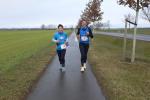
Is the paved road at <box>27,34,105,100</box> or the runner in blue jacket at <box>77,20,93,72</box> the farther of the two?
the runner in blue jacket at <box>77,20,93,72</box>

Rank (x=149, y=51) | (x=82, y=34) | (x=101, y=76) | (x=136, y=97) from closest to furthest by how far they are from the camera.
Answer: (x=136, y=97)
(x=101, y=76)
(x=82, y=34)
(x=149, y=51)

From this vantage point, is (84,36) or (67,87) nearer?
(67,87)

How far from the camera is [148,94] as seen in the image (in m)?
8.15

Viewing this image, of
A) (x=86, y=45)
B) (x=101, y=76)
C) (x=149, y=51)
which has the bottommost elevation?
(x=149, y=51)

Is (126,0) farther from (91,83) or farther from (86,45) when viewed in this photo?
(91,83)

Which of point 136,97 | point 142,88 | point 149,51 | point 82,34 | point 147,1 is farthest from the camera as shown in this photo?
point 149,51

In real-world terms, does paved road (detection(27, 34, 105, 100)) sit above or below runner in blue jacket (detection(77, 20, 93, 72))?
below

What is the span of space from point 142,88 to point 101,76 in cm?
228

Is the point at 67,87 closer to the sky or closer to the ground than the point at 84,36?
closer to the ground

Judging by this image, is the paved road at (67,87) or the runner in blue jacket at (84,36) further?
the runner in blue jacket at (84,36)

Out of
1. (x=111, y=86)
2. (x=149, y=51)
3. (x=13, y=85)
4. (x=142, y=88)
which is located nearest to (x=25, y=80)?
(x=13, y=85)

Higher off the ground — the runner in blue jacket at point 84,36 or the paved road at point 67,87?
the runner in blue jacket at point 84,36

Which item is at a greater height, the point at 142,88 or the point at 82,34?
the point at 82,34

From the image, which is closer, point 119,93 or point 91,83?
point 119,93
